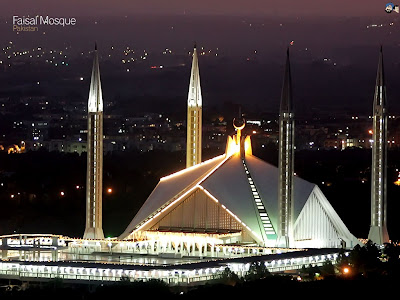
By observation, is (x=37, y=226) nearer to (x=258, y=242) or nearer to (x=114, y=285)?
(x=258, y=242)

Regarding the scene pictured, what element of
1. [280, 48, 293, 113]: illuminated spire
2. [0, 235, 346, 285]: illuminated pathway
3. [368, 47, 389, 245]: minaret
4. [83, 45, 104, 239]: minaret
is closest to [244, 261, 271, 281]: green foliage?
[0, 235, 346, 285]: illuminated pathway

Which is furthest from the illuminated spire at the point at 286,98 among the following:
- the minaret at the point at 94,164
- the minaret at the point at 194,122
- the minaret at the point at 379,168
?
the minaret at the point at 94,164

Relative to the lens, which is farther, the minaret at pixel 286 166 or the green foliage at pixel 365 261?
the minaret at pixel 286 166

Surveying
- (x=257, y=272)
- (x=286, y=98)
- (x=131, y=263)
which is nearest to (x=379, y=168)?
(x=286, y=98)

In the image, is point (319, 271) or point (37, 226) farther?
point (37, 226)

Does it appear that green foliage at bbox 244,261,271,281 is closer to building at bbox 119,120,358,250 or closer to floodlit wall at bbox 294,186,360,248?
building at bbox 119,120,358,250

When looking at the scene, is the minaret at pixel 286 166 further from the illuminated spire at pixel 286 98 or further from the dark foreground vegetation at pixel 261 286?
the dark foreground vegetation at pixel 261 286

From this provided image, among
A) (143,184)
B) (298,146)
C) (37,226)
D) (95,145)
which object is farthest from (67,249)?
(298,146)

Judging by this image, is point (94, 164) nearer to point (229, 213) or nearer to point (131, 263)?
point (229, 213)
